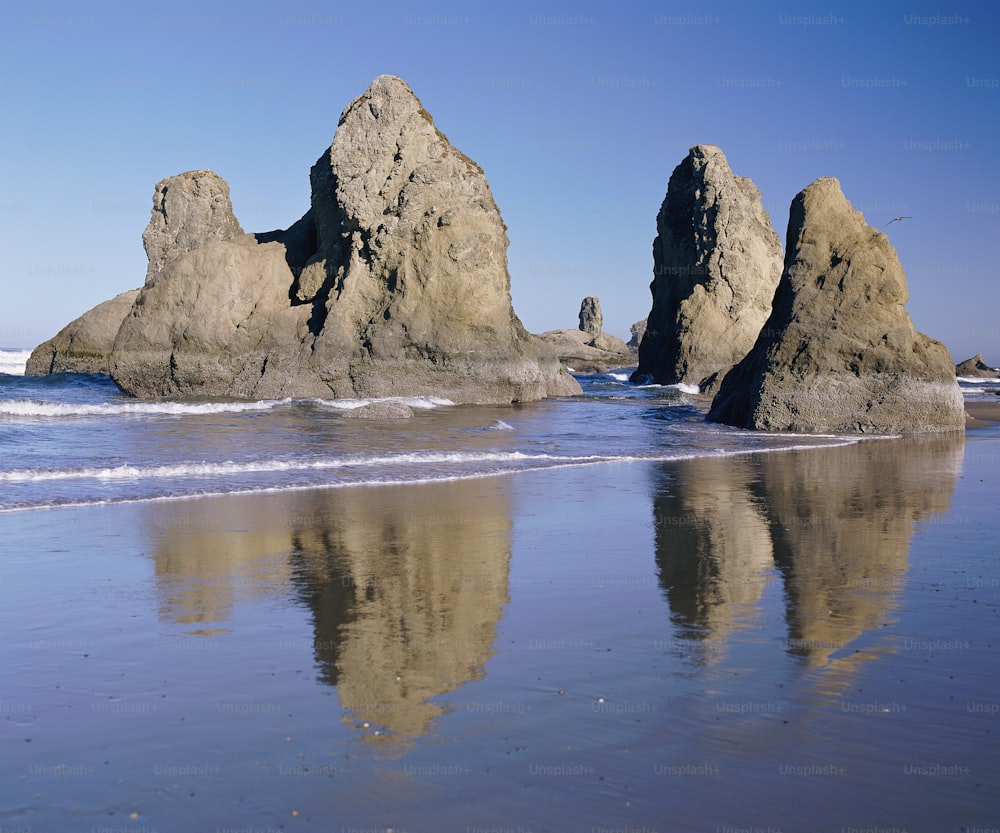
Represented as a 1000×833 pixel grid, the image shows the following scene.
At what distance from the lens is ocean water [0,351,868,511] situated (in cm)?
1236

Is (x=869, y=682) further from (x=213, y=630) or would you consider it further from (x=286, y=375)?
(x=286, y=375)

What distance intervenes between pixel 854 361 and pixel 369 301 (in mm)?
17352

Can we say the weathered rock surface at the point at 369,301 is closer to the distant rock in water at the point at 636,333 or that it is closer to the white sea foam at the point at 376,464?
the white sea foam at the point at 376,464

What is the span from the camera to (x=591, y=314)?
139500mm

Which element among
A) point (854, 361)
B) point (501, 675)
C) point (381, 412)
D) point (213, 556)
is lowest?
point (501, 675)

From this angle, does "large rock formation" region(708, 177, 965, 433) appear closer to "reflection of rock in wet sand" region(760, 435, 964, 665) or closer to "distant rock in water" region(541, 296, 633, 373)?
"reflection of rock in wet sand" region(760, 435, 964, 665)

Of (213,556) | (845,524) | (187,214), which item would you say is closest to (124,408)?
(213,556)

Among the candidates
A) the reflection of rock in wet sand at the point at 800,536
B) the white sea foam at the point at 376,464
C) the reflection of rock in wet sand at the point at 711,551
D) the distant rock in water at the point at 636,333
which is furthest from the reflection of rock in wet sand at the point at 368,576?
the distant rock in water at the point at 636,333

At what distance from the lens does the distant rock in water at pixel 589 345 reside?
264 ft

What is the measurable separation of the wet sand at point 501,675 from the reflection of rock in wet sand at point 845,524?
50 millimetres

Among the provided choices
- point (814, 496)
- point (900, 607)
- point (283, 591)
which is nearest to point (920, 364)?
point (814, 496)

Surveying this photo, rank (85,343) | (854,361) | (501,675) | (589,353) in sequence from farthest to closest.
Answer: (589,353), (85,343), (854,361), (501,675)

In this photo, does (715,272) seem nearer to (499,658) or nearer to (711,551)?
(711,551)

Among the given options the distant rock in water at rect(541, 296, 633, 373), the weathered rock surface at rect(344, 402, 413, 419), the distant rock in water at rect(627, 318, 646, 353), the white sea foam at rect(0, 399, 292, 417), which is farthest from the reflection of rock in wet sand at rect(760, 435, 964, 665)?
the distant rock in water at rect(627, 318, 646, 353)
